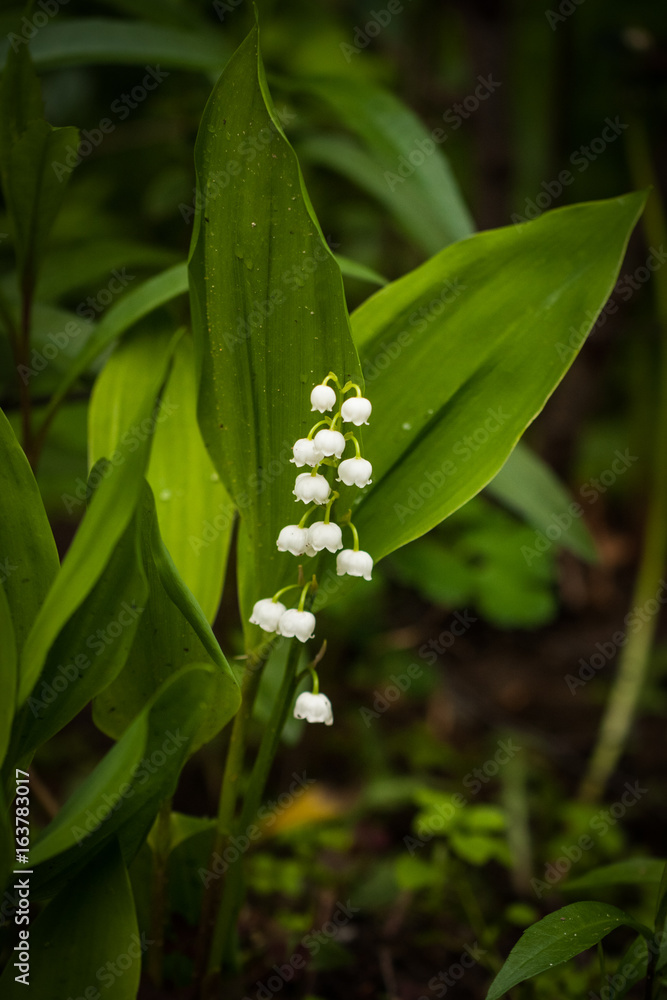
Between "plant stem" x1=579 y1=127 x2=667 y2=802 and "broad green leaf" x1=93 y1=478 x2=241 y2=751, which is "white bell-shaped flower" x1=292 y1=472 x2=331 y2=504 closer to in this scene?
"broad green leaf" x1=93 y1=478 x2=241 y2=751

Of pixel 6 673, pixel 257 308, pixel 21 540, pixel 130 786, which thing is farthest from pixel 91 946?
pixel 257 308

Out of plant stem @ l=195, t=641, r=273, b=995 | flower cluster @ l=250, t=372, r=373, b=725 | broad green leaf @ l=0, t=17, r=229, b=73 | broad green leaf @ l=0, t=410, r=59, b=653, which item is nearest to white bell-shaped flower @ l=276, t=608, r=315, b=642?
flower cluster @ l=250, t=372, r=373, b=725

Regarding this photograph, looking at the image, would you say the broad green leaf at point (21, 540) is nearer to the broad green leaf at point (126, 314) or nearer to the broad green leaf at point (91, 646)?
the broad green leaf at point (91, 646)

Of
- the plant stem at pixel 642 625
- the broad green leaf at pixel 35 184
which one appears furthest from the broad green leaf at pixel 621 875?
the broad green leaf at pixel 35 184

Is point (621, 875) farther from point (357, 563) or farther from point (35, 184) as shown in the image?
point (35, 184)

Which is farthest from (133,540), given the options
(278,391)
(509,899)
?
(509,899)

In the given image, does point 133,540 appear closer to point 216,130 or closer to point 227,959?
point 216,130
